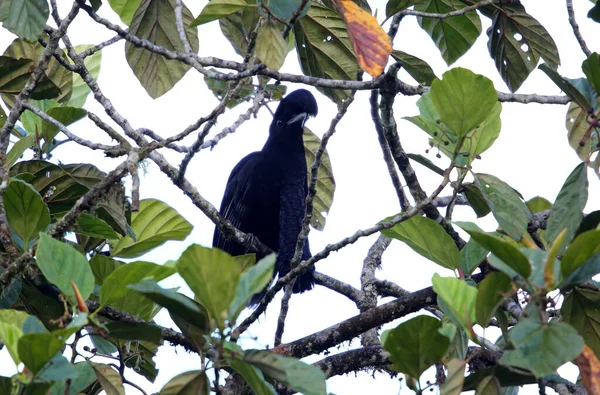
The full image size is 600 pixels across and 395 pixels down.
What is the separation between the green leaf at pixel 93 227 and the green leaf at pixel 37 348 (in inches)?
34.4

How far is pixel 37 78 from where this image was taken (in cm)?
286

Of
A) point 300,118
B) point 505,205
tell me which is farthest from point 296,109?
point 505,205

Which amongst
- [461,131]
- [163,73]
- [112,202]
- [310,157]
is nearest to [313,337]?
[112,202]

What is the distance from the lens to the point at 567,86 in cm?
196

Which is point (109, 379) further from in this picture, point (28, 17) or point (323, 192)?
point (323, 192)

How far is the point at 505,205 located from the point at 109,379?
121 centimetres

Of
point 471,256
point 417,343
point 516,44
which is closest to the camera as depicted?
point 417,343

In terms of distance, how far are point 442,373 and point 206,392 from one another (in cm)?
67

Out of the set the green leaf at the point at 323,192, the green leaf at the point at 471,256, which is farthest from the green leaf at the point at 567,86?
the green leaf at the point at 323,192

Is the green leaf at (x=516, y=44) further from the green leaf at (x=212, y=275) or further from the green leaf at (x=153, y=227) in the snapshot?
the green leaf at (x=212, y=275)

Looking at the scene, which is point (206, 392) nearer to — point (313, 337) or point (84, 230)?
point (84, 230)

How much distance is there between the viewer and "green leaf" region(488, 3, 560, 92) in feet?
11.0

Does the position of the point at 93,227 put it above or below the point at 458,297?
above

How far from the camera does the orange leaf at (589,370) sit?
63.4 inches
